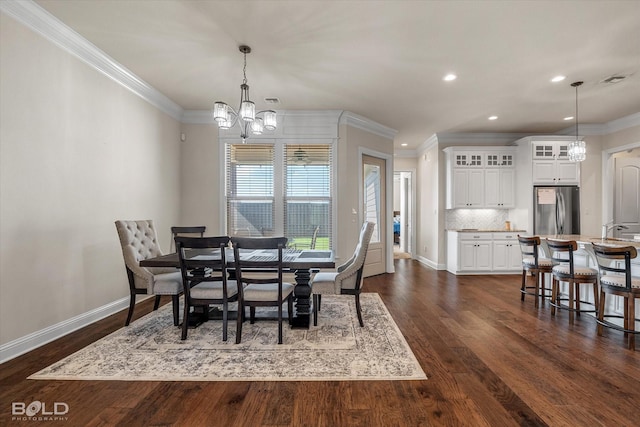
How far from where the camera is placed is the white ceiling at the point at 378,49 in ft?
8.45

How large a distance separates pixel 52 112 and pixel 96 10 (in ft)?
3.29

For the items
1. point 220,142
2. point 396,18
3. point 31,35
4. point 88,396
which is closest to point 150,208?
point 220,142

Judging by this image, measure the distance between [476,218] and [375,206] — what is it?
239 cm

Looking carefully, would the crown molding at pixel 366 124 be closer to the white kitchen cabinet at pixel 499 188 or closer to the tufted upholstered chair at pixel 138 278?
the white kitchen cabinet at pixel 499 188

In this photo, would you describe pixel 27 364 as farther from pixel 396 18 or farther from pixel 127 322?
pixel 396 18

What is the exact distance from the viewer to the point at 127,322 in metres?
3.15

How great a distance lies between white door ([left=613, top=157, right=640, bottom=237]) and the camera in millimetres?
5809

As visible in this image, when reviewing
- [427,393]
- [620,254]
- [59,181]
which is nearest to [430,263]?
[620,254]

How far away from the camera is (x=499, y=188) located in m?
6.22

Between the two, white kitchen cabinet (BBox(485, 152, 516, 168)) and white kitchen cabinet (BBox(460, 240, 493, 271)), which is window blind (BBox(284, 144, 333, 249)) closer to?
white kitchen cabinet (BBox(460, 240, 493, 271))

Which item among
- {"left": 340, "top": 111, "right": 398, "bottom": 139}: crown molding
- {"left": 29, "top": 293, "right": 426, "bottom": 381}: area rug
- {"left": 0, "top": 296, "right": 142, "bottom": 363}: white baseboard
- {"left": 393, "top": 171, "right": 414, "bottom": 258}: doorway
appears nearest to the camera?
{"left": 29, "top": 293, "right": 426, "bottom": 381}: area rug

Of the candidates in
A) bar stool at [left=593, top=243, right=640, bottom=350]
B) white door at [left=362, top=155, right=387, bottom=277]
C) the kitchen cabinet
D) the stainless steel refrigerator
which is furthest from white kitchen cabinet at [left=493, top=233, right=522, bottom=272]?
bar stool at [left=593, top=243, right=640, bottom=350]

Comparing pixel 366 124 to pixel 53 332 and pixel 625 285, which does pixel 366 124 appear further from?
pixel 53 332

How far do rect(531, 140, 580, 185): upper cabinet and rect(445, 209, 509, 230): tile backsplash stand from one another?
0.99 meters
